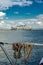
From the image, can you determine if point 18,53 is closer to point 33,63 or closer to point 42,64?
point 42,64

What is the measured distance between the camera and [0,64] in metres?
42.5

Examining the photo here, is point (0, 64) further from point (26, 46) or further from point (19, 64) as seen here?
point (26, 46)

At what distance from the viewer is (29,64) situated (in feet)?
143

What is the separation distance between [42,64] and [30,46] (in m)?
1.79

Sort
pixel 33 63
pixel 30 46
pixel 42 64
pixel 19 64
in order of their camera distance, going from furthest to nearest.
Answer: pixel 33 63, pixel 19 64, pixel 42 64, pixel 30 46

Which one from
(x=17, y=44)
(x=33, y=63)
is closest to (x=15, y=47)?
(x=17, y=44)

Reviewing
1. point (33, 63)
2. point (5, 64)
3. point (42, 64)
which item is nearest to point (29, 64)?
point (33, 63)

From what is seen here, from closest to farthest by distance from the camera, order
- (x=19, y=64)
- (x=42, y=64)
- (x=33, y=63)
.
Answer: (x=42, y=64) → (x=19, y=64) → (x=33, y=63)

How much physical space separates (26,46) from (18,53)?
3.21ft

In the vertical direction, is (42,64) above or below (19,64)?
above

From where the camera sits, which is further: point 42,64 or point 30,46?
point 42,64

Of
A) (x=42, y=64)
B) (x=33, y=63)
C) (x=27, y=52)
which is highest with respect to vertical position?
(x=27, y=52)

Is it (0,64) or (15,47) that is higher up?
(15,47)

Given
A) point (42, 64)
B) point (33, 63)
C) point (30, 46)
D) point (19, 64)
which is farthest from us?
point (33, 63)
